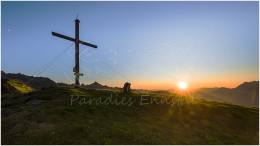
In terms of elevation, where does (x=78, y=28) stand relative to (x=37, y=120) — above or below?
above

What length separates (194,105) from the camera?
32750mm

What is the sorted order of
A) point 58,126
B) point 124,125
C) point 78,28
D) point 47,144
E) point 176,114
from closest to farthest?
1. point 47,144
2. point 58,126
3. point 124,125
4. point 176,114
5. point 78,28

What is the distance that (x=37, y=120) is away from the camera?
67.6 ft

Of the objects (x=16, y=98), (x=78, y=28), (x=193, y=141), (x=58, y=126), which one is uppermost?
(x=78, y=28)

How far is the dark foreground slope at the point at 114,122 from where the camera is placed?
1848 cm

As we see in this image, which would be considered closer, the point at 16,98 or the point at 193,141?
the point at 193,141

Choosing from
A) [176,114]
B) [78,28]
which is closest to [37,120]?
[176,114]

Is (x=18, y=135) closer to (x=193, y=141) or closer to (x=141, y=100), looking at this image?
(x=193, y=141)

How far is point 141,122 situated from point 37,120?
8.38 metres

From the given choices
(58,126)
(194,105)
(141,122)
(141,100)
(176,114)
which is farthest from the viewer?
(194,105)

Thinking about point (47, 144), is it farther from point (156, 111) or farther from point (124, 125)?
point (156, 111)

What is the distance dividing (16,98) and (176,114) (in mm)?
16939

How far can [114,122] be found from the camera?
2195 cm

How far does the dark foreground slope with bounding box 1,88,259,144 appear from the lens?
18.5m
